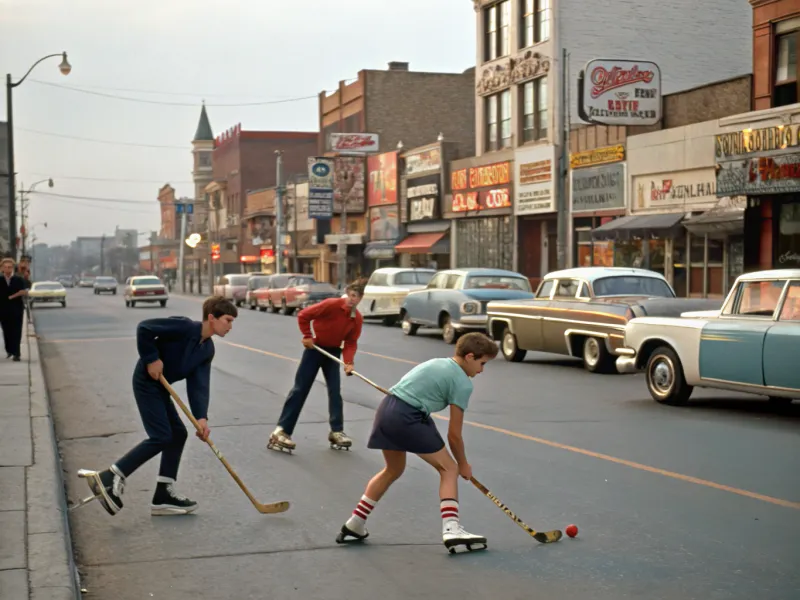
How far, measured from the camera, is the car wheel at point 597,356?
1808 centimetres

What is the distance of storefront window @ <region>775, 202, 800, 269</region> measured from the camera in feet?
90.8

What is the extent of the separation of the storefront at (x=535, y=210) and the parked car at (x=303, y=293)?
7.27 m

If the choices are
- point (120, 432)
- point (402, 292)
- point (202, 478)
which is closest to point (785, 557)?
point (202, 478)

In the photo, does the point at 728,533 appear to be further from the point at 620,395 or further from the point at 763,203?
the point at 763,203

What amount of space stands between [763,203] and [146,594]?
82.9 feet

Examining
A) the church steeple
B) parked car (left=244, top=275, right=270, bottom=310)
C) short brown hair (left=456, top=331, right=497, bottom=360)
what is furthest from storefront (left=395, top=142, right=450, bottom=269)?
the church steeple

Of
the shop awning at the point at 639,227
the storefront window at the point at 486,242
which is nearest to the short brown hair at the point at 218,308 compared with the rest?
the shop awning at the point at 639,227

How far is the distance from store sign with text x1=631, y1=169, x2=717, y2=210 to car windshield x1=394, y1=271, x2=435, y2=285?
6740 mm

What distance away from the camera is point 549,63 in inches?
1585

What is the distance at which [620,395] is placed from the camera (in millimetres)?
15164

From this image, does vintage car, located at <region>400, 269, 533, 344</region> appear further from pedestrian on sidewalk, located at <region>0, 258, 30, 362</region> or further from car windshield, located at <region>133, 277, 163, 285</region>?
car windshield, located at <region>133, 277, 163, 285</region>

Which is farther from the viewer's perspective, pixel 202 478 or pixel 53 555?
pixel 202 478

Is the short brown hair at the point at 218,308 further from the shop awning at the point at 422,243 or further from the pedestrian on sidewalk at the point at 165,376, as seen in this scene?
the shop awning at the point at 422,243

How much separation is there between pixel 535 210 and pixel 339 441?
31.7m
